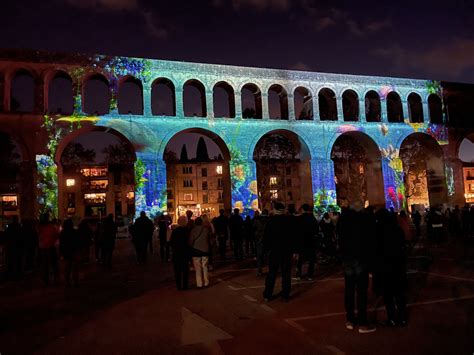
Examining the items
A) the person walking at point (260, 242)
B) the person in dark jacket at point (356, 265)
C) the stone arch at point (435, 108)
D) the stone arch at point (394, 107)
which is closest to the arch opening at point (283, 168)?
the person walking at point (260, 242)

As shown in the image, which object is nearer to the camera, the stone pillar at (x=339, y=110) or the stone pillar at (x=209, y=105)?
the stone pillar at (x=209, y=105)

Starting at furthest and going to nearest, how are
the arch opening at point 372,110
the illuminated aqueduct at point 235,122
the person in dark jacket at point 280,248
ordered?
the arch opening at point 372,110, the illuminated aqueduct at point 235,122, the person in dark jacket at point 280,248

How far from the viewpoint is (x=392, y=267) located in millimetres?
6211

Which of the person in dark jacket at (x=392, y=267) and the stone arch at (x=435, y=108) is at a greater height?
the stone arch at (x=435, y=108)

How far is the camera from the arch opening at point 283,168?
3284 cm

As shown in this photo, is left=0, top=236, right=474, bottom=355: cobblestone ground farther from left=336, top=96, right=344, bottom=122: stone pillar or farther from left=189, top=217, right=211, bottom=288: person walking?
left=336, top=96, right=344, bottom=122: stone pillar

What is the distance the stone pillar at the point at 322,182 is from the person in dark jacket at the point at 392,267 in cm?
2583

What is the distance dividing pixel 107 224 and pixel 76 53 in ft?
61.0

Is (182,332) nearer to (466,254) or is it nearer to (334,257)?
(334,257)

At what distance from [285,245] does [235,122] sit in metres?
23.3

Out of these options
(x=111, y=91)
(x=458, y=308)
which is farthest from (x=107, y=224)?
(x=111, y=91)

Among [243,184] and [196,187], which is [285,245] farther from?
[196,187]

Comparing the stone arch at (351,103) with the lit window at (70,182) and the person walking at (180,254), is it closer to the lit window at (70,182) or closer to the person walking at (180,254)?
the person walking at (180,254)

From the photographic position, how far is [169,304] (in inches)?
329
